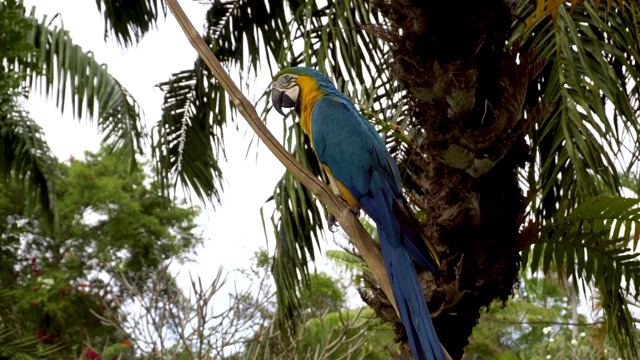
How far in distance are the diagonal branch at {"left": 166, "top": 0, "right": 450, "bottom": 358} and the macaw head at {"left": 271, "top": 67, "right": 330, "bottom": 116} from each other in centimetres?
37

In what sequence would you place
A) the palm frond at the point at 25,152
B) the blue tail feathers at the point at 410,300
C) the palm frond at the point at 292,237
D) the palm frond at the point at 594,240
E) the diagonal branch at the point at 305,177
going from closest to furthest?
1. the blue tail feathers at the point at 410,300
2. the diagonal branch at the point at 305,177
3. the palm frond at the point at 594,240
4. the palm frond at the point at 292,237
5. the palm frond at the point at 25,152

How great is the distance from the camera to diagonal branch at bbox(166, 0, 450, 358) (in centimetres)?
128

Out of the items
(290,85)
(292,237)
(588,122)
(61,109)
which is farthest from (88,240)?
(290,85)

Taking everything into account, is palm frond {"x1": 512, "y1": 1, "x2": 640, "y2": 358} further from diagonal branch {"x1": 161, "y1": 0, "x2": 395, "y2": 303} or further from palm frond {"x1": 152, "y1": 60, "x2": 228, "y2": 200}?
palm frond {"x1": 152, "y1": 60, "x2": 228, "y2": 200}

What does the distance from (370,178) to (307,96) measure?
0.32m

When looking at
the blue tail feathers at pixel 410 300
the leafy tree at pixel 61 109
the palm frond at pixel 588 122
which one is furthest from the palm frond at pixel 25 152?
the blue tail feathers at pixel 410 300

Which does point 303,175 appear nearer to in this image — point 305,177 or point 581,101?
point 305,177

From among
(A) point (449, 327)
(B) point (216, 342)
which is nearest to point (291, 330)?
(B) point (216, 342)

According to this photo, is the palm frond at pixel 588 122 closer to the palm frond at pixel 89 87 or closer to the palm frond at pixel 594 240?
the palm frond at pixel 594 240

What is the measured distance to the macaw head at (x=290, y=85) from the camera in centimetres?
169

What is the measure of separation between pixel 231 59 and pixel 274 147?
3.93 metres

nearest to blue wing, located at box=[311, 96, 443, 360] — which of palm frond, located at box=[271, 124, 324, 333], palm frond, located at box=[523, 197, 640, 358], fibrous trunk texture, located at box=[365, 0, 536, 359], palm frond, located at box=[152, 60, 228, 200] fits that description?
fibrous trunk texture, located at box=[365, 0, 536, 359]

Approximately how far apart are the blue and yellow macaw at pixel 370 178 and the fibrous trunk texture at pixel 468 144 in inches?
8.9

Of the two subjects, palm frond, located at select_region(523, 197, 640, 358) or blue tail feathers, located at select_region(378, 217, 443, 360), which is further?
palm frond, located at select_region(523, 197, 640, 358)
